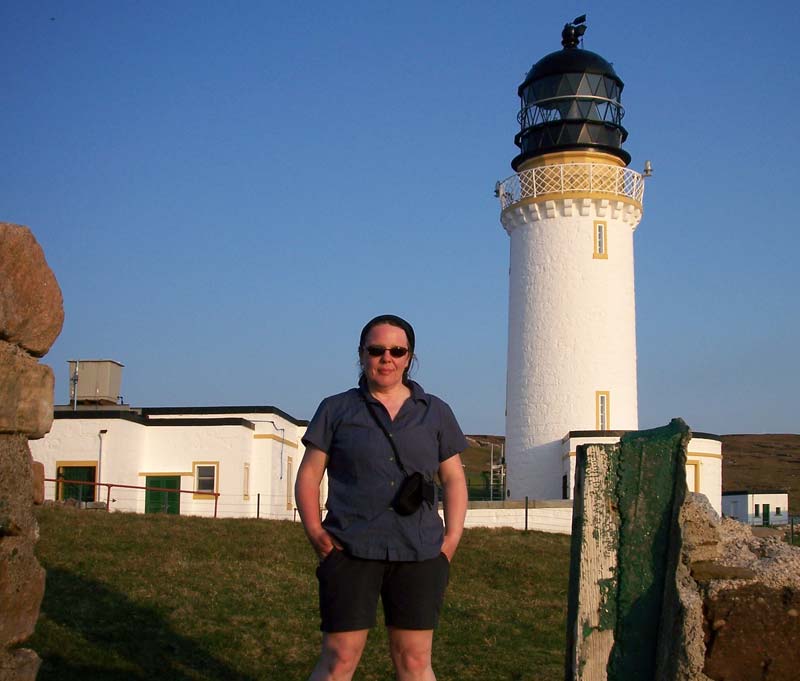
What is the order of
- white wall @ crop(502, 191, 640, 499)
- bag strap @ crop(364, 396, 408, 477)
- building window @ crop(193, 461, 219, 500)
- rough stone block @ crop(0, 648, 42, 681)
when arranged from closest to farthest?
rough stone block @ crop(0, 648, 42, 681) < bag strap @ crop(364, 396, 408, 477) < building window @ crop(193, 461, 219, 500) < white wall @ crop(502, 191, 640, 499)

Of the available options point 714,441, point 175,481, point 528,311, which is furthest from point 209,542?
point 714,441

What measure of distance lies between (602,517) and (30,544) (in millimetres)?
2519

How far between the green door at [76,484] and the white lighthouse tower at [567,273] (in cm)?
1138

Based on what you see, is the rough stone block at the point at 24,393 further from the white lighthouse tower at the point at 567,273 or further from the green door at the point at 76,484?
the white lighthouse tower at the point at 567,273

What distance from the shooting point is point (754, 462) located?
6291cm

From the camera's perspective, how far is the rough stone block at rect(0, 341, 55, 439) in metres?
4.15

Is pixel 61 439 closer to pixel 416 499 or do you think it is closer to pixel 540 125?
pixel 540 125

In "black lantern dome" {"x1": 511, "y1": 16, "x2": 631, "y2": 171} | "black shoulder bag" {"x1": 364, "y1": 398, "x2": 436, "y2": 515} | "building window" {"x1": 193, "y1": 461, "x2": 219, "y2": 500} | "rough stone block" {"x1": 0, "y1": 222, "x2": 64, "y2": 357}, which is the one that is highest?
"black lantern dome" {"x1": 511, "y1": 16, "x2": 631, "y2": 171}

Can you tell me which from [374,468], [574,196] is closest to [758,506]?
[574,196]

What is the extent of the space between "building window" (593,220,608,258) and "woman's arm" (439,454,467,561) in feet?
76.1

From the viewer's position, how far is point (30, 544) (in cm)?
430

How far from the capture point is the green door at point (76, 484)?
2373 cm

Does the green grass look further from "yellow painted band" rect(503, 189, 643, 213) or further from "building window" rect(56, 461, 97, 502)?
"yellow painted band" rect(503, 189, 643, 213)

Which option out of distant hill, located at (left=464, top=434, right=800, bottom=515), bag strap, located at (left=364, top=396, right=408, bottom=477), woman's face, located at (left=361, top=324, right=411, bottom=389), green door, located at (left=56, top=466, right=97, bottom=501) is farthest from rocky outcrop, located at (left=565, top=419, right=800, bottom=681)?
distant hill, located at (left=464, top=434, right=800, bottom=515)
